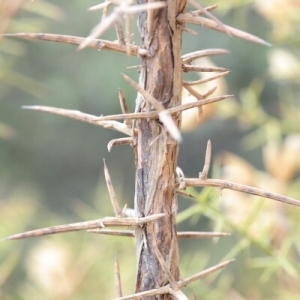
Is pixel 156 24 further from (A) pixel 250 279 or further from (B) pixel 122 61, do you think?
(B) pixel 122 61

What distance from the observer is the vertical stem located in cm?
12

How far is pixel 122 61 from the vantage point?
4.49 feet

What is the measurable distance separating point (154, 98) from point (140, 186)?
0.03 m

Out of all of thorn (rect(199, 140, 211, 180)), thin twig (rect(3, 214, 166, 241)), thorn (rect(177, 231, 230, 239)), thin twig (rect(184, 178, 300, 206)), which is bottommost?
thorn (rect(177, 231, 230, 239))

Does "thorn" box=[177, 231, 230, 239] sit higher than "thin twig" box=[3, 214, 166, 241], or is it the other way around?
"thin twig" box=[3, 214, 166, 241]

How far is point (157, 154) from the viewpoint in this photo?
5.1 inches

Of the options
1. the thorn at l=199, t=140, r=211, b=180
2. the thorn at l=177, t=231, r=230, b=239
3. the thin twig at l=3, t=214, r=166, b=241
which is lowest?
the thorn at l=177, t=231, r=230, b=239

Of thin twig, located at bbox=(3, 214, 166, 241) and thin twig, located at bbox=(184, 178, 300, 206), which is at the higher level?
thin twig, located at bbox=(184, 178, 300, 206)

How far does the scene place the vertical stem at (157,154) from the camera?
12 centimetres

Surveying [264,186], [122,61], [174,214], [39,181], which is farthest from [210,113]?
[39,181]

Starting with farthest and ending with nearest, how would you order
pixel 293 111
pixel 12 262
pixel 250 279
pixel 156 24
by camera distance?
pixel 250 279 → pixel 293 111 → pixel 12 262 → pixel 156 24

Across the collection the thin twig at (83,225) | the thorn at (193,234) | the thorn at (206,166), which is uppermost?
the thorn at (206,166)

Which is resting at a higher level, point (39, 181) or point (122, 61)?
point (122, 61)

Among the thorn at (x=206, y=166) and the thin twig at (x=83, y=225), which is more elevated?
the thorn at (x=206, y=166)
